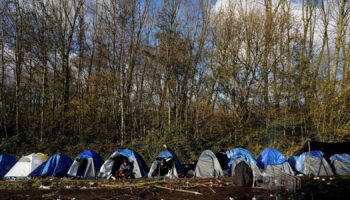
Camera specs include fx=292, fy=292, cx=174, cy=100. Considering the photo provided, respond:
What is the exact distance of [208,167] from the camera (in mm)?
11805

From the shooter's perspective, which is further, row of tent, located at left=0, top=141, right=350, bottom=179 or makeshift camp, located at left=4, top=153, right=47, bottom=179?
row of tent, located at left=0, top=141, right=350, bottom=179

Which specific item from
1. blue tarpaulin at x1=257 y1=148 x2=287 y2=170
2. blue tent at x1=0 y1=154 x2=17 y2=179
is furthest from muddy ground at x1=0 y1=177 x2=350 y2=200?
blue tent at x1=0 y1=154 x2=17 y2=179

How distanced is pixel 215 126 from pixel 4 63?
1418cm

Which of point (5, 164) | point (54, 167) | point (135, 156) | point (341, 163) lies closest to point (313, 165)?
point (341, 163)

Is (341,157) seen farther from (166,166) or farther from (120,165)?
(120,165)

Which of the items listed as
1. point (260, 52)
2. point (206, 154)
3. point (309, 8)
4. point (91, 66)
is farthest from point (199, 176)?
point (309, 8)

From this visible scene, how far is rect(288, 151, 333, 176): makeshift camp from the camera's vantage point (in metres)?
12.0

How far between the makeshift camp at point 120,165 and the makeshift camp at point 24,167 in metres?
2.62

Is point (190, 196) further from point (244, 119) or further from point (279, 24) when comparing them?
point (279, 24)

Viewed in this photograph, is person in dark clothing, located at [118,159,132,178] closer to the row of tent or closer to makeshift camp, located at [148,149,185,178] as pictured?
the row of tent

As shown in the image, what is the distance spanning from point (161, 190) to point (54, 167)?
5177 mm

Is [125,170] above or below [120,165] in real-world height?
below

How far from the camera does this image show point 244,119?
1922cm

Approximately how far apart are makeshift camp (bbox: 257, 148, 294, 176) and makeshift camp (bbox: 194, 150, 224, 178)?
178 cm
